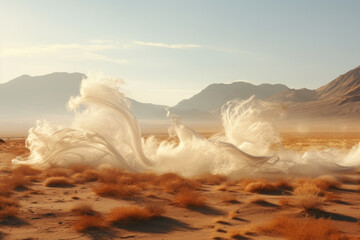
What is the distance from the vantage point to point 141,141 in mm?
18938

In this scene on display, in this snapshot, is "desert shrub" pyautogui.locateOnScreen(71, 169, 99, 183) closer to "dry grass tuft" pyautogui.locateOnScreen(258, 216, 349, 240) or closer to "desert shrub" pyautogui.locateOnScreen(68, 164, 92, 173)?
"desert shrub" pyautogui.locateOnScreen(68, 164, 92, 173)

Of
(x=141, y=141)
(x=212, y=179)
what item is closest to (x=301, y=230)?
(x=212, y=179)

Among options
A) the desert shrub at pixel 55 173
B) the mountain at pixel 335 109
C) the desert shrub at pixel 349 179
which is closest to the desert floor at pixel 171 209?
the desert shrub at pixel 55 173

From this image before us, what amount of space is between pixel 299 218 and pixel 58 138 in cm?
1295

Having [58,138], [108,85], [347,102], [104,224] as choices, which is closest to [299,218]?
[104,224]

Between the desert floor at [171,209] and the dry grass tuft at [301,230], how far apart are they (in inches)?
0.9

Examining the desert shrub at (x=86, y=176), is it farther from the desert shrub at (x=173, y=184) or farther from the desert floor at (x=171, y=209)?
the desert shrub at (x=173, y=184)

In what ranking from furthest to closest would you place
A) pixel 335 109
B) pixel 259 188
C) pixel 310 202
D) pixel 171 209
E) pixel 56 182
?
pixel 335 109
pixel 56 182
pixel 259 188
pixel 171 209
pixel 310 202

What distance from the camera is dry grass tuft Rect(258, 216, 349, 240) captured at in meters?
8.15

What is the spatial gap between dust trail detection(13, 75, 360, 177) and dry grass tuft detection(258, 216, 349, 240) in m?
7.76

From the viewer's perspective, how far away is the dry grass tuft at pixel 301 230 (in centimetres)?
815

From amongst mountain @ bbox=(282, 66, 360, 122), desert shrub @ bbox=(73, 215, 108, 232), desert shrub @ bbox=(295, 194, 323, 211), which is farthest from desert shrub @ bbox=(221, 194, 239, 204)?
mountain @ bbox=(282, 66, 360, 122)

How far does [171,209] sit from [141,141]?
25.7ft

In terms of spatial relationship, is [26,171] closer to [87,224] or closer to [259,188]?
[87,224]
